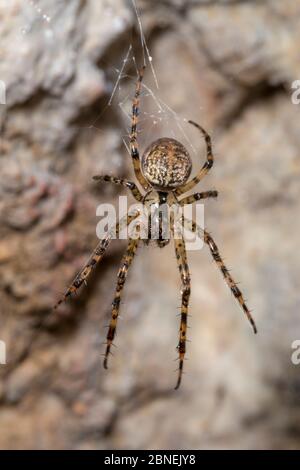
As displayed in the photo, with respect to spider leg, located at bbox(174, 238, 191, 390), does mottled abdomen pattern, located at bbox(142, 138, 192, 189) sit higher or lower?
higher

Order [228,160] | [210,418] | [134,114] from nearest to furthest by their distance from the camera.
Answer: [134,114] < [228,160] < [210,418]

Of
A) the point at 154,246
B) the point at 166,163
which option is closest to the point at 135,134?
the point at 166,163

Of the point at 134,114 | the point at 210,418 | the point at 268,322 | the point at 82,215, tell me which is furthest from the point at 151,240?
the point at 210,418

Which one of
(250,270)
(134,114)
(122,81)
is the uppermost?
(122,81)

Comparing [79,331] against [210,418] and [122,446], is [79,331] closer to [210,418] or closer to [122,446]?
[122,446]

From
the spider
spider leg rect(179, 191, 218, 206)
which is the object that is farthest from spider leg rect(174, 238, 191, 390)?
spider leg rect(179, 191, 218, 206)

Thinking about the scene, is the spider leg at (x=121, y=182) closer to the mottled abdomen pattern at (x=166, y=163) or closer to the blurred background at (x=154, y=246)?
the mottled abdomen pattern at (x=166, y=163)

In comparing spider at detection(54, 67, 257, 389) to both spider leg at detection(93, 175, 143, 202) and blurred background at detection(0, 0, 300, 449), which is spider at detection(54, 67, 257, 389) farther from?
blurred background at detection(0, 0, 300, 449)
